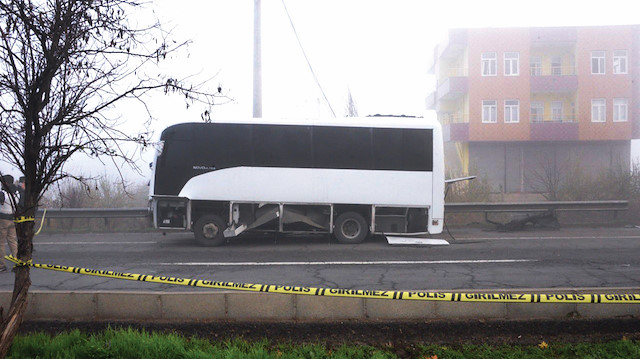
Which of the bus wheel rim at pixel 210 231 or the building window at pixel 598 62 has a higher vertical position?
the building window at pixel 598 62

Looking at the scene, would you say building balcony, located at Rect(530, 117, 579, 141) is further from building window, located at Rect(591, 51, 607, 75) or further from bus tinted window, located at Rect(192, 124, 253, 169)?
bus tinted window, located at Rect(192, 124, 253, 169)

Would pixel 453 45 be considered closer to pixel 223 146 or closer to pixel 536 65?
pixel 536 65

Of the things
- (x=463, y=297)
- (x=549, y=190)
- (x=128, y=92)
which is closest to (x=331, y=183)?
(x=463, y=297)

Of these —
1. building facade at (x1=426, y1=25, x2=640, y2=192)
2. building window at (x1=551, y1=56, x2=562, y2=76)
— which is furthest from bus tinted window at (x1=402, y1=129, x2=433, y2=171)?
building window at (x1=551, y1=56, x2=562, y2=76)

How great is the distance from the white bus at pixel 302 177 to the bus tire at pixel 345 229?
0.02 metres

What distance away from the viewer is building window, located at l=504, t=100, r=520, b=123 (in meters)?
28.6

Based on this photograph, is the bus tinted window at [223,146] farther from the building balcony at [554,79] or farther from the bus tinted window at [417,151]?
the building balcony at [554,79]

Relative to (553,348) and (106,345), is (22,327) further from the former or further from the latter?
(553,348)

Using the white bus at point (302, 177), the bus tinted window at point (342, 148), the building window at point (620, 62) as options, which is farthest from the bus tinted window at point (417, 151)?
the building window at point (620, 62)

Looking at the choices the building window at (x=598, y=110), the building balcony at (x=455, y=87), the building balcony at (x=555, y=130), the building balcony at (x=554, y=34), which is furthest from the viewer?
the building balcony at (x=455, y=87)

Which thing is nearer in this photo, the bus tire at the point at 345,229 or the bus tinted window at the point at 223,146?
the bus tinted window at the point at 223,146

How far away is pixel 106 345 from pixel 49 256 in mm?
6999

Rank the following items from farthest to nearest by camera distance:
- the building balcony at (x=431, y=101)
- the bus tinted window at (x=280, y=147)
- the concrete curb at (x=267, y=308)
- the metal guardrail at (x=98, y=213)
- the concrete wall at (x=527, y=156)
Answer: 1. the building balcony at (x=431, y=101)
2. the concrete wall at (x=527, y=156)
3. the metal guardrail at (x=98, y=213)
4. the bus tinted window at (x=280, y=147)
5. the concrete curb at (x=267, y=308)

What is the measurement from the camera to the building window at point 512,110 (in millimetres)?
28562
